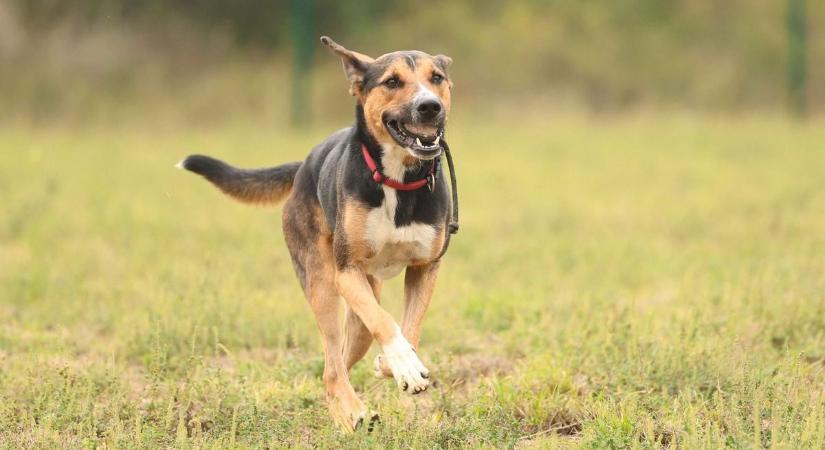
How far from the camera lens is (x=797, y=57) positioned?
63.3 feet

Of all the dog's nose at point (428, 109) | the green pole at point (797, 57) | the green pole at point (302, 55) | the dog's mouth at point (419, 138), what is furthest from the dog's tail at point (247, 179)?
the green pole at point (797, 57)

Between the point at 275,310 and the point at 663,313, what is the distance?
2.42 meters

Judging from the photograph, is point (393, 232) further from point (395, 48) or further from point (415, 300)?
point (395, 48)

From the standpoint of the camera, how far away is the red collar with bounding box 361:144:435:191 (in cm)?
505

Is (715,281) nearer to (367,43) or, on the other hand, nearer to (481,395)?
(481,395)

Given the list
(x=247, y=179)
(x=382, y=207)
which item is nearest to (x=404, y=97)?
(x=382, y=207)

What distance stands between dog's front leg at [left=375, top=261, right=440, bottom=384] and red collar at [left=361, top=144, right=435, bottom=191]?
0.38m

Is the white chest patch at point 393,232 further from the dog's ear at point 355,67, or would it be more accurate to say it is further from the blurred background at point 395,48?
the blurred background at point 395,48

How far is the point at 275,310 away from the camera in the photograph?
7.37 metres

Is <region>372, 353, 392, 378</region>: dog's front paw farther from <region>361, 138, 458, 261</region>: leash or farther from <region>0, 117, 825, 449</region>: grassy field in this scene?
<region>361, 138, 458, 261</region>: leash

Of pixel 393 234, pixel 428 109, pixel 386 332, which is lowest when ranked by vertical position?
pixel 386 332

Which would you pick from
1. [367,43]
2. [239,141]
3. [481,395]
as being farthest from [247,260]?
[367,43]

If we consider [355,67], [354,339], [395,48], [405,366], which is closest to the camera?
[405,366]

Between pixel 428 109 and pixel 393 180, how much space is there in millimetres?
386
